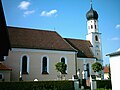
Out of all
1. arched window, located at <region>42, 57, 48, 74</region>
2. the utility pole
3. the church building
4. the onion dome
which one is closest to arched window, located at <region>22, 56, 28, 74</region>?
the church building

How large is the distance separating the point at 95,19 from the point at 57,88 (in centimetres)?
2823

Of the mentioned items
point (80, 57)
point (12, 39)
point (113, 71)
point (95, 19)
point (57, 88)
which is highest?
point (95, 19)

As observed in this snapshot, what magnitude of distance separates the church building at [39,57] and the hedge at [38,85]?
491 cm

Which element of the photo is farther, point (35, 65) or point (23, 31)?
point (23, 31)

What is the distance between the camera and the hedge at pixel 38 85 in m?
22.5

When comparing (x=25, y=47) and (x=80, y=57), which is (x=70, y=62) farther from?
(x=25, y=47)

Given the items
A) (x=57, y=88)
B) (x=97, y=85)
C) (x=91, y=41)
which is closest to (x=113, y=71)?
(x=57, y=88)

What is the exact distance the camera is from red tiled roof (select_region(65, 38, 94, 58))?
138ft

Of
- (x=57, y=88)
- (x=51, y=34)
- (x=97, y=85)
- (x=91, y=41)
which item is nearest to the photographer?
(x=57, y=88)

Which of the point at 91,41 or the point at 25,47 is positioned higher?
the point at 91,41

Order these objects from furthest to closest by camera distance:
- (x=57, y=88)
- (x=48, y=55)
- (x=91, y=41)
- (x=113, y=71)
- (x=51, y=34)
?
(x=91, y=41) → (x=51, y=34) → (x=48, y=55) → (x=57, y=88) → (x=113, y=71)

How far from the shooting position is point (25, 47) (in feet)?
107

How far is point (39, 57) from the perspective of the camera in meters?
33.7

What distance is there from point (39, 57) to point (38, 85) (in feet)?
32.1
